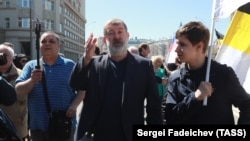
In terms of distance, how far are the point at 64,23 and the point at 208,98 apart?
83.0 meters

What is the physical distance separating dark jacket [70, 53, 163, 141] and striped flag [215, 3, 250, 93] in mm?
719

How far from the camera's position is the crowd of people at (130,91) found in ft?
9.99

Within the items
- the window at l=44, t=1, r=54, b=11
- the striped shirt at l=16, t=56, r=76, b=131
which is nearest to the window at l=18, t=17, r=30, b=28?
the window at l=44, t=1, r=54, b=11

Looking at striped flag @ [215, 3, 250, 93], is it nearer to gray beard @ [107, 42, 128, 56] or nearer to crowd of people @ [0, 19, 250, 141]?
crowd of people @ [0, 19, 250, 141]

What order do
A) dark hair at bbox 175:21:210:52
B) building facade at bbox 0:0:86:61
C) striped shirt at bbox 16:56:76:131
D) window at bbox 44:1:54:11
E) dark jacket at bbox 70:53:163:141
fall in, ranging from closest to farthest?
dark hair at bbox 175:21:210:52 → dark jacket at bbox 70:53:163:141 → striped shirt at bbox 16:56:76:131 → building facade at bbox 0:0:86:61 → window at bbox 44:1:54:11

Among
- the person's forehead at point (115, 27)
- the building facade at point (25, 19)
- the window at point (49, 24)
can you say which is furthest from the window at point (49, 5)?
the person's forehead at point (115, 27)

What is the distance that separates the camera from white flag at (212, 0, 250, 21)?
3.24 meters

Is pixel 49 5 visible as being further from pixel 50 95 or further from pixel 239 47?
pixel 239 47

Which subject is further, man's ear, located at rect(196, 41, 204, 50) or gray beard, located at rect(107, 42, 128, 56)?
gray beard, located at rect(107, 42, 128, 56)

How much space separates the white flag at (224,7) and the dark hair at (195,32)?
0.62 ft

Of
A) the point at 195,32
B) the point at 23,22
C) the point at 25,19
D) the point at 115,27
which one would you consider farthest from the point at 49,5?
the point at 195,32

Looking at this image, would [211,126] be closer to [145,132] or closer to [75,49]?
[145,132]

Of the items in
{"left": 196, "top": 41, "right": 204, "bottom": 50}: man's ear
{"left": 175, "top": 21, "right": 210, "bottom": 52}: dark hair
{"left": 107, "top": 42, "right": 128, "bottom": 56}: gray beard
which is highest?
{"left": 175, "top": 21, "right": 210, "bottom": 52}: dark hair

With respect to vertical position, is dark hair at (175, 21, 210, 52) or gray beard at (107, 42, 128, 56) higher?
dark hair at (175, 21, 210, 52)
